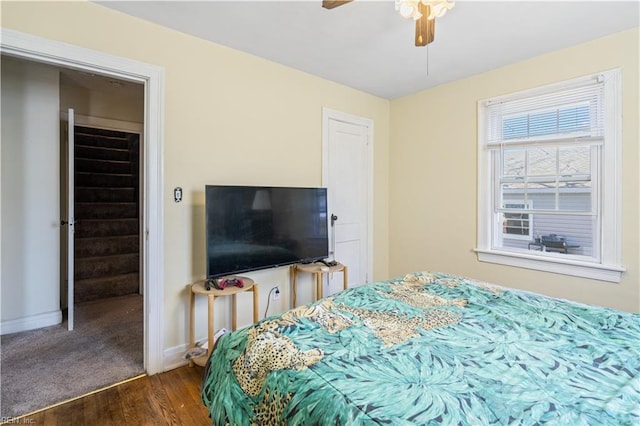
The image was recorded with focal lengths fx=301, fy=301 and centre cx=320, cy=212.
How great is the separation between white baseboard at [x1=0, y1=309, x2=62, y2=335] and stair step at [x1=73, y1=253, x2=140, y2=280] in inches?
37.1

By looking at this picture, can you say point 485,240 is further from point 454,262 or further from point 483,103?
point 483,103

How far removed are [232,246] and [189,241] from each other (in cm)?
36

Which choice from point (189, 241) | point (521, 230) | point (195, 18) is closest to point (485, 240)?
point (521, 230)

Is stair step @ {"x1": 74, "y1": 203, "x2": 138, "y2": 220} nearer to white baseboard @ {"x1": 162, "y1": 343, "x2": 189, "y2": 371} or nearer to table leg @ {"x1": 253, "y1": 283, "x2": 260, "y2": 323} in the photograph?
white baseboard @ {"x1": 162, "y1": 343, "x2": 189, "y2": 371}

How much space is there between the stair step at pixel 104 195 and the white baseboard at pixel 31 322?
2.26 meters

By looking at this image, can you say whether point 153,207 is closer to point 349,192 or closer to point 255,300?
point 255,300

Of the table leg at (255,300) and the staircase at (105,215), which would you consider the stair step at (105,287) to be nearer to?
the staircase at (105,215)

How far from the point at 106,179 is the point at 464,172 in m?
5.38

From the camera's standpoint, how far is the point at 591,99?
245cm

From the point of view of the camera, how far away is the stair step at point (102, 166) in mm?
4844

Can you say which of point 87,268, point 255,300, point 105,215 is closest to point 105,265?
point 87,268

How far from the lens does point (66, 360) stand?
7.76 feet

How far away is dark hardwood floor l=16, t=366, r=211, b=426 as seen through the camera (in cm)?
175

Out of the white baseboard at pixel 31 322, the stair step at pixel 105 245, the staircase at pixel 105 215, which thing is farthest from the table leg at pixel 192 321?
the stair step at pixel 105 245
